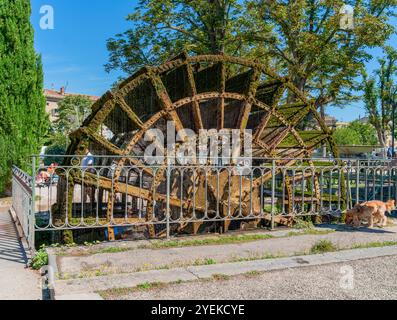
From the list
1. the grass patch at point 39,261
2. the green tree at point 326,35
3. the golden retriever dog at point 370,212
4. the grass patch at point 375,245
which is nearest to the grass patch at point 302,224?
the golden retriever dog at point 370,212

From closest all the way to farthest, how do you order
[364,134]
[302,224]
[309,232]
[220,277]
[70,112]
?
[220,277] < [309,232] < [302,224] < [70,112] < [364,134]

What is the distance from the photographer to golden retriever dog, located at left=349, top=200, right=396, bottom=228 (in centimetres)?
745

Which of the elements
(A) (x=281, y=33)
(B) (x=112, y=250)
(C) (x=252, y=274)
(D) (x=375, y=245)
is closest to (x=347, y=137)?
(A) (x=281, y=33)

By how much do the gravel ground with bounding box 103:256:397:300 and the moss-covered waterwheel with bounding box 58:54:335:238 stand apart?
7.23ft

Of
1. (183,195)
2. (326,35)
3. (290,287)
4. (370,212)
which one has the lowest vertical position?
(290,287)

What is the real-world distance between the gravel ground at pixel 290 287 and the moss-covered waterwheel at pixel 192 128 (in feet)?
7.23

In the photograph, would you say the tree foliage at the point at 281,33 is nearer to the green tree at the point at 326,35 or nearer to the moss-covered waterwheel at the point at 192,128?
the green tree at the point at 326,35

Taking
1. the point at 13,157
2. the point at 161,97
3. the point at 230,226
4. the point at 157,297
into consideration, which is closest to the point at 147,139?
the point at 161,97

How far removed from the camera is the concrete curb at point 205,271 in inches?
164

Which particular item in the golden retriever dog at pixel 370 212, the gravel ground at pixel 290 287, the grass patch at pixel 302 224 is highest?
the golden retriever dog at pixel 370 212

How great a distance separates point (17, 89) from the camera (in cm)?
1249

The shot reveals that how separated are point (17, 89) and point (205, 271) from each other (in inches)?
399

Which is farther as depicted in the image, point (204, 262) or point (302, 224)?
point (302, 224)

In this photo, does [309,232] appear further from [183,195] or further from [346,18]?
[346,18]
